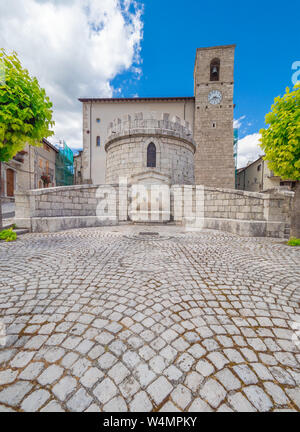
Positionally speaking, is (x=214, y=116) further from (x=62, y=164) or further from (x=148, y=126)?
(x=62, y=164)

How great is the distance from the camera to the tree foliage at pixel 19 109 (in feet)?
14.9

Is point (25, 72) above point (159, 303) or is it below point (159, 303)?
above

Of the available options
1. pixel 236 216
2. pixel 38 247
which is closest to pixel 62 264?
pixel 38 247

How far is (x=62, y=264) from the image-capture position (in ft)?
10.9

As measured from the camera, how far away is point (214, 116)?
69.4ft

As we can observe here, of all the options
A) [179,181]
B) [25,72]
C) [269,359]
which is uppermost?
[25,72]

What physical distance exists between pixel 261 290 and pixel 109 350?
2.15 metres

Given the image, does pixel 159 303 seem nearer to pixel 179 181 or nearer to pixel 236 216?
pixel 236 216

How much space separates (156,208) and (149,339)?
29.7 ft

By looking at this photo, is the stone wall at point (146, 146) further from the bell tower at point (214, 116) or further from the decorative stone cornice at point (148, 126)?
the bell tower at point (214, 116)

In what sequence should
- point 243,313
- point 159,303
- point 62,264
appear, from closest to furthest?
point 243,313 → point 159,303 → point 62,264

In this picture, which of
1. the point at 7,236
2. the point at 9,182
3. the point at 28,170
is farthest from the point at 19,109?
the point at 28,170

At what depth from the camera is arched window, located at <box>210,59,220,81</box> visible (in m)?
21.3

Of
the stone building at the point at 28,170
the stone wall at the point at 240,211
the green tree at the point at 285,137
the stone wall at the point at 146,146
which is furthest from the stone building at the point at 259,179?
the stone building at the point at 28,170
